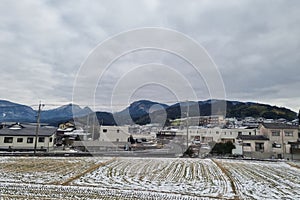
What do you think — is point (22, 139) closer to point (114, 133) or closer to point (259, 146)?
point (114, 133)

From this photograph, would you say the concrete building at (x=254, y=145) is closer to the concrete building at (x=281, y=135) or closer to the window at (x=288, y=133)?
the concrete building at (x=281, y=135)

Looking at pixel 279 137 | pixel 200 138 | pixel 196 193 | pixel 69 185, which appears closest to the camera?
pixel 196 193

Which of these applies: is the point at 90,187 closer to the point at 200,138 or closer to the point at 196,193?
the point at 196,193

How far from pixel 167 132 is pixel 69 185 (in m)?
29.3

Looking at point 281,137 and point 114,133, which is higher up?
point 281,137

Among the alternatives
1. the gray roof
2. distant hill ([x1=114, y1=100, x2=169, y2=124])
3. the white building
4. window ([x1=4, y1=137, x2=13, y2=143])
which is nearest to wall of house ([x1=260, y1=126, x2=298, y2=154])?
distant hill ([x1=114, y1=100, x2=169, y2=124])

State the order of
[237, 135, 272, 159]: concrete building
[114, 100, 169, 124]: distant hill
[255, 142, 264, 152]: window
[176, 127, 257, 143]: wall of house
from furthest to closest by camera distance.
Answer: [176, 127, 257, 143]: wall of house
[114, 100, 169, 124]: distant hill
[255, 142, 264, 152]: window
[237, 135, 272, 159]: concrete building

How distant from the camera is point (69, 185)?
7.19 m

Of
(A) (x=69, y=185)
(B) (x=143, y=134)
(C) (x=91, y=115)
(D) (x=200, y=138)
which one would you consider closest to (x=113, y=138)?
(C) (x=91, y=115)

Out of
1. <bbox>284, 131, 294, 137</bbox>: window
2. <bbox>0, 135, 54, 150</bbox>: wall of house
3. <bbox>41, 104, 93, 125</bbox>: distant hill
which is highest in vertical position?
<bbox>41, 104, 93, 125</bbox>: distant hill

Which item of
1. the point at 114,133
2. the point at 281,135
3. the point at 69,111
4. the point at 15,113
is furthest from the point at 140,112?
the point at 15,113

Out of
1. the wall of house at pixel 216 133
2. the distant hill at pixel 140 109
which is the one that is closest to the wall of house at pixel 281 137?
the wall of house at pixel 216 133

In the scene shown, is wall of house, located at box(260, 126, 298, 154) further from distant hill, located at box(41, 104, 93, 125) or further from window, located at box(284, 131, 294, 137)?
distant hill, located at box(41, 104, 93, 125)

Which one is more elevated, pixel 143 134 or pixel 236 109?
pixel 236 109
